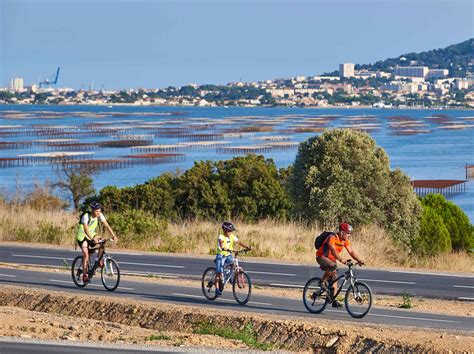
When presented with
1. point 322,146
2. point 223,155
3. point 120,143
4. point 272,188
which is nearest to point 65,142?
point 120,143

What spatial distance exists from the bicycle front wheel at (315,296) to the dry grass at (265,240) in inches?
366

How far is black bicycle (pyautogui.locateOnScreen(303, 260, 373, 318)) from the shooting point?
16.3 meters

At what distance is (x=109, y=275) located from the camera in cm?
1962

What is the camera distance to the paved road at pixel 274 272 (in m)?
21.2

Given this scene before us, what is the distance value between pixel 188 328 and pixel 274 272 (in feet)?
26.7

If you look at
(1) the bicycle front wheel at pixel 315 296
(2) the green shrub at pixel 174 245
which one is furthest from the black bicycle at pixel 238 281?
(2) the green shrub at pixel 174 245

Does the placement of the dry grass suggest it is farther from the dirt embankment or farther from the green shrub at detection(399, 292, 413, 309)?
the dirt embankment

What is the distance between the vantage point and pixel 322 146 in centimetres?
3538

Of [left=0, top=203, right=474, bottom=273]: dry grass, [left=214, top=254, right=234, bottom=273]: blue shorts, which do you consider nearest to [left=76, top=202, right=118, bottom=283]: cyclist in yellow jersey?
[left=214, top=254, right=234, bottom=273]: blue shorts

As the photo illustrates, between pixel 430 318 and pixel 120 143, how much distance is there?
363ft

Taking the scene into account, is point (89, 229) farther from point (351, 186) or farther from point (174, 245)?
point (351, 186)

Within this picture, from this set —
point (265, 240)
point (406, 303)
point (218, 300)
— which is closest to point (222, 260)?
point (218, 300)

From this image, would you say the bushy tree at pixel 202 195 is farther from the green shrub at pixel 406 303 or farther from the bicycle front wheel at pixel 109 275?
the green shrub at pixel 406 303

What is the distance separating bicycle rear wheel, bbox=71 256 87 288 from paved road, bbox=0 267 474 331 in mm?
152
